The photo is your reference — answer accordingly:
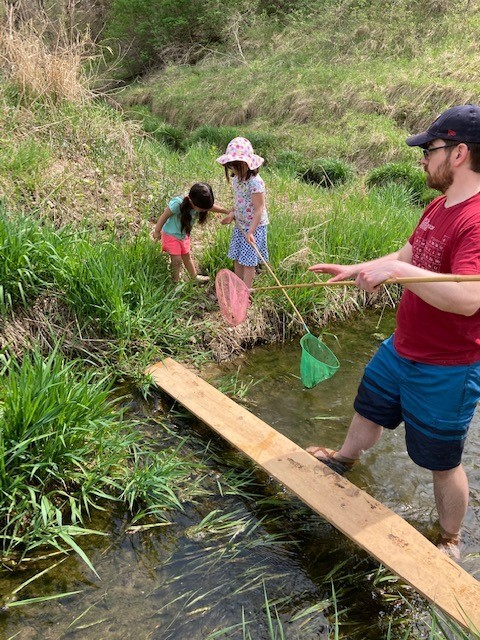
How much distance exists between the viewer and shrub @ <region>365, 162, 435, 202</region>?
25.9 ft

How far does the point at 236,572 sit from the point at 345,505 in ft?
1.91

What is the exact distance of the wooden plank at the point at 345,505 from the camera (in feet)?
7.16

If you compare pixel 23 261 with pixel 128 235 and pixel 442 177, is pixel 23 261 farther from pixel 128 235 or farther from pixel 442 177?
pixel 442 177

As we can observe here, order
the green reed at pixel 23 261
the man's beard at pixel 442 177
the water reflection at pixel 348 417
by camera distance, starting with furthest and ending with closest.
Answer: the green reed at pixel 23 261 → the water reflection at pixel 348 417 → the man's beard at pixel 442 177

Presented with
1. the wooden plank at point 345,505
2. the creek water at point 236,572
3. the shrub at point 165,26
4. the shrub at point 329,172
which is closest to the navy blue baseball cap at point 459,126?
the wooden plank at point 345,505

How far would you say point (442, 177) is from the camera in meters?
2.18

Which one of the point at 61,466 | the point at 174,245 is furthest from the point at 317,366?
the point at 174,245

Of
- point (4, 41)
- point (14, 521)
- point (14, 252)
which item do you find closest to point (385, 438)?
point (14, 521)

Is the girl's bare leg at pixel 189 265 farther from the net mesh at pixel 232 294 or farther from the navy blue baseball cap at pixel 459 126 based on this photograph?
the navy blue baseball cap at pixel 459 126

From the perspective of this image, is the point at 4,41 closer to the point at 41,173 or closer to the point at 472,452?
the point at 41,173

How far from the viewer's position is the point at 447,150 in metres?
2.12

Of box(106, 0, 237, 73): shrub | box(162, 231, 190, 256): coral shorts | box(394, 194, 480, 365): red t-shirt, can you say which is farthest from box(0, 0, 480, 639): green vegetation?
box(106, 0, 237, 73): shrub

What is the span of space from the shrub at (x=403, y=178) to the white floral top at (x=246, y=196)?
3.95m

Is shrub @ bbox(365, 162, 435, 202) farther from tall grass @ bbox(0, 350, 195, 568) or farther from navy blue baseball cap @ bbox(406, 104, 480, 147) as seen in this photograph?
tall grass @ bbox(0, 350, 195, 568)
